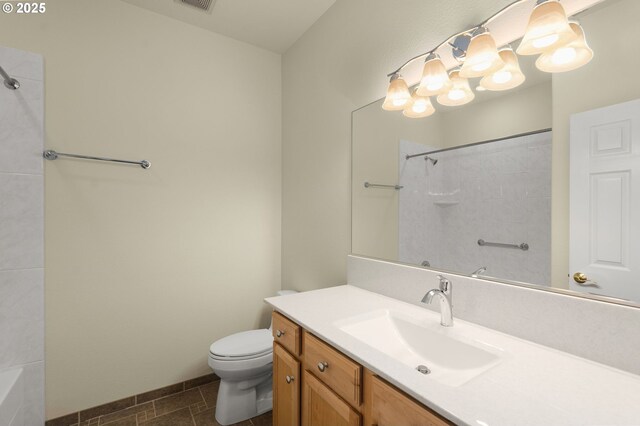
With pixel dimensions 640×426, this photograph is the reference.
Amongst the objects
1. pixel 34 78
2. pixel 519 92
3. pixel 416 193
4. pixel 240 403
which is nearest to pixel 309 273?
pixel 240 403

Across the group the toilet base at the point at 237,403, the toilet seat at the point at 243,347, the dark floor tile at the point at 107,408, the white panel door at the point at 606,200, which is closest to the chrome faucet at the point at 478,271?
the white panel door at the point at 606,200

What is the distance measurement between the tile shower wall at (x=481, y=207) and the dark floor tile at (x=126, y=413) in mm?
1969

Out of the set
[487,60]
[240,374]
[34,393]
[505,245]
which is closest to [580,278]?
[505,245]

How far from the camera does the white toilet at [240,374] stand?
1.73 metres

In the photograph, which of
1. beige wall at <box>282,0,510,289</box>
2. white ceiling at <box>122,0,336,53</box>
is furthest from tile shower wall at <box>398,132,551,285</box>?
white ceiling at <box>122,0,336,53</box>

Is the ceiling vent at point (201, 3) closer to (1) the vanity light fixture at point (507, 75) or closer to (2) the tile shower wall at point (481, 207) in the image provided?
(2) the tile shower wall at point (481, 207)

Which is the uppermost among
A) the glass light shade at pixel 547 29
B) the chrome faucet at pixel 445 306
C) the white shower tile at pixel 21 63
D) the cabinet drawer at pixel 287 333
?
the white shower tile at pixel 21 63

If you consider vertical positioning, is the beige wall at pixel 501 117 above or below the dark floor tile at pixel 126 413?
above

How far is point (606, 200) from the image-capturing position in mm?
836

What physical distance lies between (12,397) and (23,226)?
0.89 meters

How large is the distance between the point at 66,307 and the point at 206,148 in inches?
53.0

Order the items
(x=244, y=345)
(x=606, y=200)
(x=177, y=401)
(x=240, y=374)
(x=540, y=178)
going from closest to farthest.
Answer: (x=606, y=200)
(x=540, y=178)
(x=240, y=374)
(x=244, y=345)
(x=177, y=401)

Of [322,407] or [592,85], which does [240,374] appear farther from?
[592,85]

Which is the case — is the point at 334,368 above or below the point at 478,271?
below
